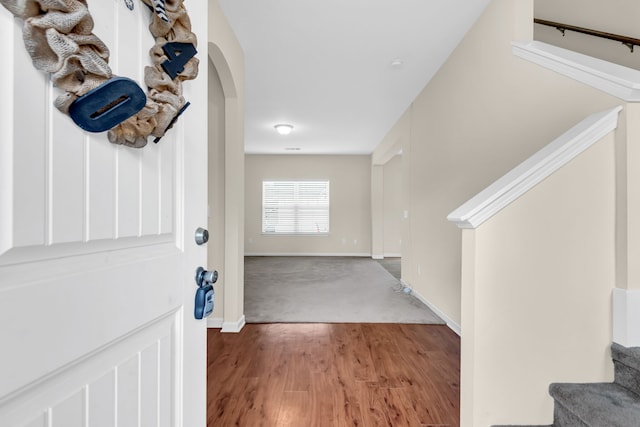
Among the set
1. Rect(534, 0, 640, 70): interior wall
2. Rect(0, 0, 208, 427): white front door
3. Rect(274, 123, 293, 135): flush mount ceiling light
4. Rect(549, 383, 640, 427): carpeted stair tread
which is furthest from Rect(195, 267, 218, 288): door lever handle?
Rect(274, 123, 293, 135): flush mount ceiling light

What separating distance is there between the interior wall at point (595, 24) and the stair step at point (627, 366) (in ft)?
6.88

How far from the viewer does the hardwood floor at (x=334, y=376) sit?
1.58m

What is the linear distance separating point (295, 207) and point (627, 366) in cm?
684

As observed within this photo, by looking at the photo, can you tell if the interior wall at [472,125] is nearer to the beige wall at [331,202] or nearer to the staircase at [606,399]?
the staircase at [606,399]

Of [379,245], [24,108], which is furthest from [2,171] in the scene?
[379,245]

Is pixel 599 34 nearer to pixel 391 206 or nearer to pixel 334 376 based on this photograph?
pixel 334 376

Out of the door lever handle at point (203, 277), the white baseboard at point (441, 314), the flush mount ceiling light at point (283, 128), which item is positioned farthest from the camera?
the flush mount ceiling light at point (283, 128)

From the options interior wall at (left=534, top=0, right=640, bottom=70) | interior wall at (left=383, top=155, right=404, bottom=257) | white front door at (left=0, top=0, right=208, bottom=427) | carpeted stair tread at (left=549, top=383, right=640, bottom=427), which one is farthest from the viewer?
interior wall at (left=383, top=155, right=404, bottom=257)

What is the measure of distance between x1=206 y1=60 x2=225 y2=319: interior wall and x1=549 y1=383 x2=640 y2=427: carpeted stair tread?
2399 mm

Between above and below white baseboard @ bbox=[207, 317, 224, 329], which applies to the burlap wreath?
above

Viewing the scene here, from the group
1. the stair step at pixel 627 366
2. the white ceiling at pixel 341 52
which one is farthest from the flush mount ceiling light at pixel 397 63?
the stair step at pixel 627 366

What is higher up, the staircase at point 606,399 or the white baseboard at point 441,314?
the staircase at point 606,399

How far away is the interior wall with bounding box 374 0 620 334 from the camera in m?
1.72

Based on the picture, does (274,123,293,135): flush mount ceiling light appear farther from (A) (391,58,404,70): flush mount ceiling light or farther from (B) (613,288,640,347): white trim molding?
(B) (613,288,640,347): white trim molding
